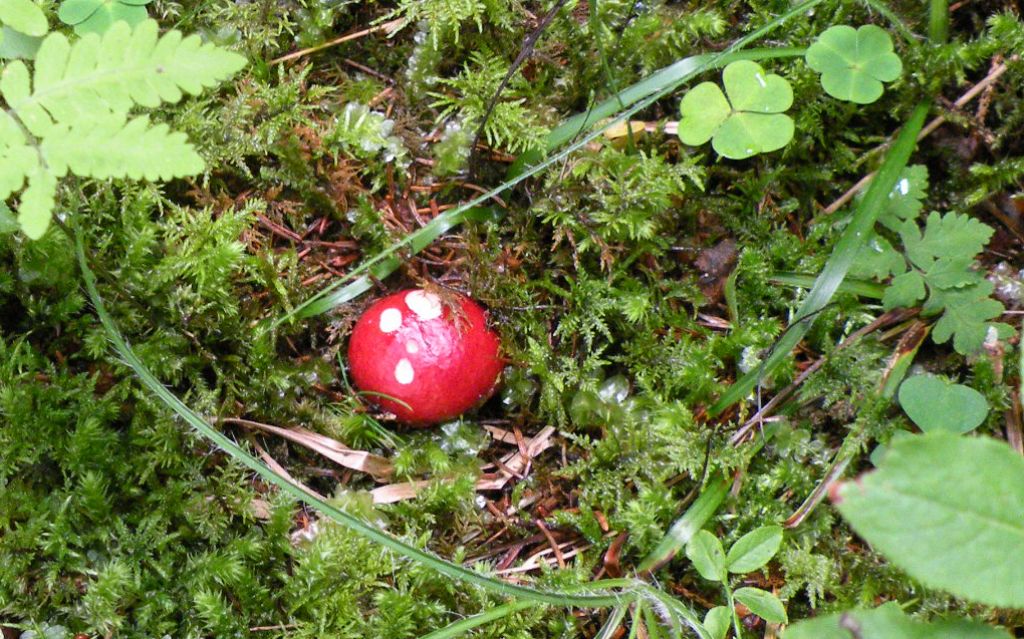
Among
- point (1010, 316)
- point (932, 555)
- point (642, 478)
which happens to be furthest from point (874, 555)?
point (932, 555)

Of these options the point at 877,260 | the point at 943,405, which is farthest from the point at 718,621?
the point at 877,260

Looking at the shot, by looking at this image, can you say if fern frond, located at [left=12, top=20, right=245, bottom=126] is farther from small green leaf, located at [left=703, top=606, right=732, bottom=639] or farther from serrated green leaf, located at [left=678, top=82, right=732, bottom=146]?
small green leaf, located at [left=703, top=606, right=732, bottom=639]

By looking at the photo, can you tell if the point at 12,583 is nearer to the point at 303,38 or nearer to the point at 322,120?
the point at 322,120

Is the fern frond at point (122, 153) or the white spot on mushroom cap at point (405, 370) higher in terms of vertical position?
the fern frond at point (122, 153)

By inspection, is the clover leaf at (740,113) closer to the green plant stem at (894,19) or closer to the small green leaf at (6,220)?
the green plant stem at (894,19)

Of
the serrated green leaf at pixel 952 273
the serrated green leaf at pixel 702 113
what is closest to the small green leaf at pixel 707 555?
the serrated green leaf at pixel 952 273

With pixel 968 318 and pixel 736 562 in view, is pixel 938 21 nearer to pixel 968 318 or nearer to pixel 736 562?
pixel 968 318
